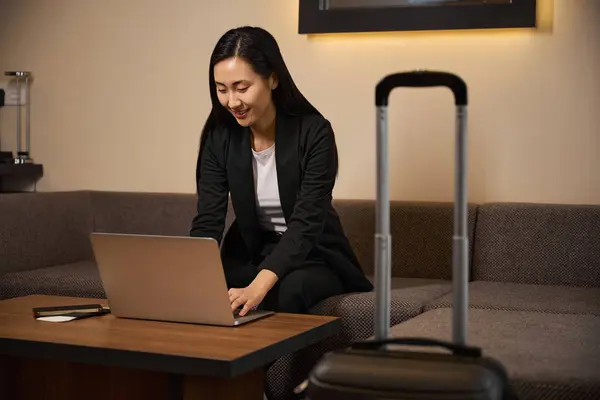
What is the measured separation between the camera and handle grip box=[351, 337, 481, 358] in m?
1.64

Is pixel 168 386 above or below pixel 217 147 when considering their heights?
below

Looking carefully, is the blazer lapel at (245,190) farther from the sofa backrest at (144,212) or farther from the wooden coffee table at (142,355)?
the sofa backrest at (144,212)

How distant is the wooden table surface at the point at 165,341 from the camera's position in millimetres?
1962

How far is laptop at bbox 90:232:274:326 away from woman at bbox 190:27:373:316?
0.37 metres

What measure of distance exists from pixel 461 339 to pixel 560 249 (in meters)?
1.60

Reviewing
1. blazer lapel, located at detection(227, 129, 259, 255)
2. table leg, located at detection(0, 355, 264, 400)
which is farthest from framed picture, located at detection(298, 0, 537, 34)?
table leg, located at detection(0, 355, 264, 400)

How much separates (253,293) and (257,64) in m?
0.66

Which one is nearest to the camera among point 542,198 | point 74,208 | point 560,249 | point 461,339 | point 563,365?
point 461,339

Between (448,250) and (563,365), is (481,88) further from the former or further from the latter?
(563,365)

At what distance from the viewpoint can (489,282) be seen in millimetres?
3262

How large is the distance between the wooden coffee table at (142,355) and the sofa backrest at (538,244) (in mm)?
1034

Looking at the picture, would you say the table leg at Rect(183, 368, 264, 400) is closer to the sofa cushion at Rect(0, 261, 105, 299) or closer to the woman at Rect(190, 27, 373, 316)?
the woman at Rect(190, 27, 373, 316)

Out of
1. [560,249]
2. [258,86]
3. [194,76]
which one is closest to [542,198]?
[560,249]

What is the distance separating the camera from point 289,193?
9.50ft
